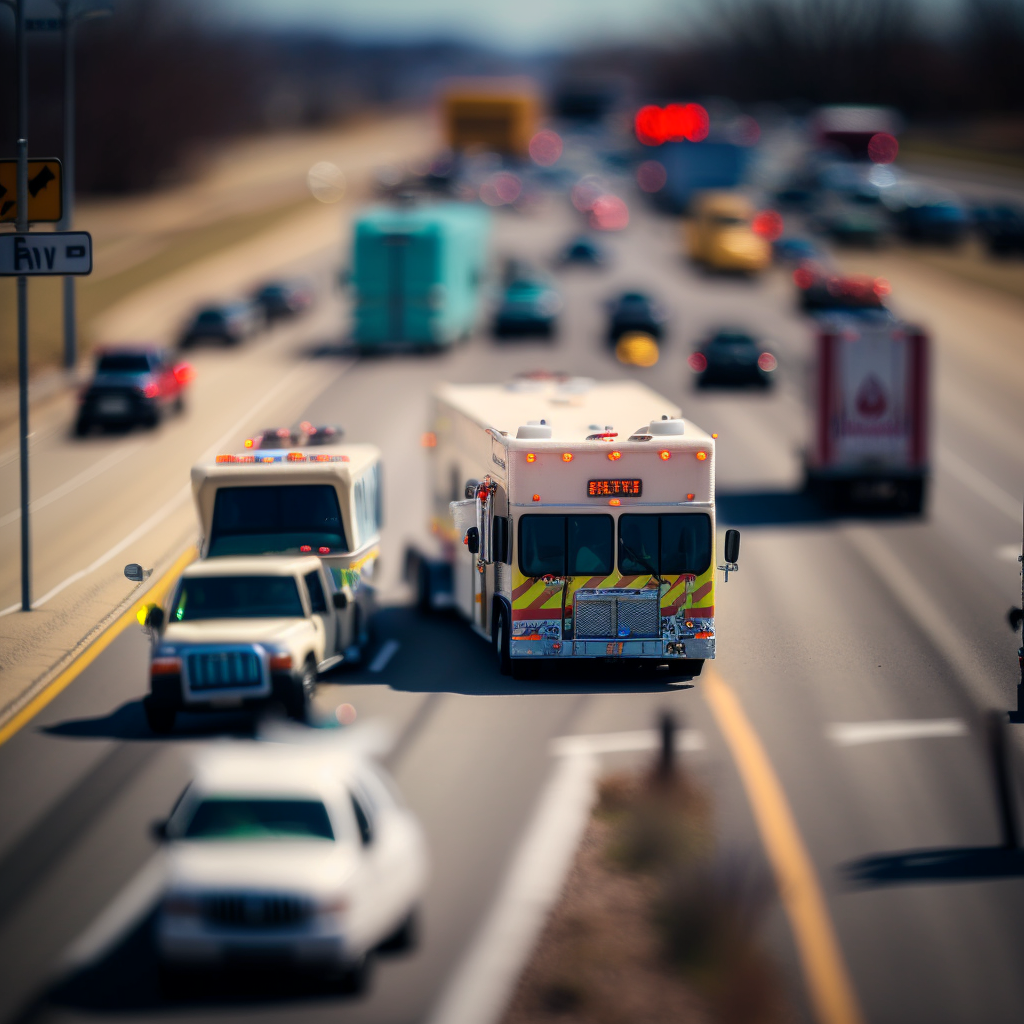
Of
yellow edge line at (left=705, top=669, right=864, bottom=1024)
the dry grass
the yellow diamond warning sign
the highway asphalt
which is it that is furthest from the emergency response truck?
the yellow diamond warning sign

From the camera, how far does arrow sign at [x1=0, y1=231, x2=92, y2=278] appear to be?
76.8ft

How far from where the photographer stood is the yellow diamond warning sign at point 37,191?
24109mm

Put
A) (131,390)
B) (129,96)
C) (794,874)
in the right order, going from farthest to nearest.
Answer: (129,96)
(131,390)
(794,874)

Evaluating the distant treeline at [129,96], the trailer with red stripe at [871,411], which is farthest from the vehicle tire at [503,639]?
the distant treeline at [129,96]

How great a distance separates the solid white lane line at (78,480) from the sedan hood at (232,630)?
14430 mm

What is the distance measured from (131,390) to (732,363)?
18.3 m

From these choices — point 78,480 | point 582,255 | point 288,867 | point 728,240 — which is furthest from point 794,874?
point 582,255

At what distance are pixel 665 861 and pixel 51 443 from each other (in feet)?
99.2

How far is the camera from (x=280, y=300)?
218ft

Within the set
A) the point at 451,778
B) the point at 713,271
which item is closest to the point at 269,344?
the point at 713,271

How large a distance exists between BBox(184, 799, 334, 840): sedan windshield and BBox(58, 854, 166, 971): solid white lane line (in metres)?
1.62

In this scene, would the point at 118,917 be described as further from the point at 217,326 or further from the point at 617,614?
the point at 217,326

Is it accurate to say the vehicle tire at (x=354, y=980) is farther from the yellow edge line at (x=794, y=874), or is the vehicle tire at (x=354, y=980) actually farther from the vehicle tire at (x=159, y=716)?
the vehicle tire at (x=159, y=716)

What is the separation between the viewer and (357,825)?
12.7 meters
